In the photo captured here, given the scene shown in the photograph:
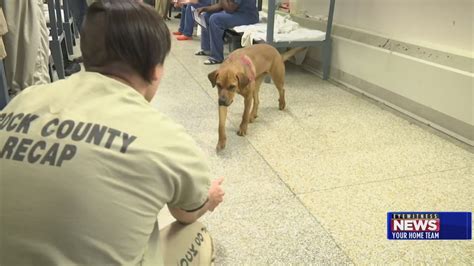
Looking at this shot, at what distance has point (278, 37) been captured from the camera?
336 centimetres

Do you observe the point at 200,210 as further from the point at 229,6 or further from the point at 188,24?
the point at 188,24

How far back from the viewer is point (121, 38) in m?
0.69

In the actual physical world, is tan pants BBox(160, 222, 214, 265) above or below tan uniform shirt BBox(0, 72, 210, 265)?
below

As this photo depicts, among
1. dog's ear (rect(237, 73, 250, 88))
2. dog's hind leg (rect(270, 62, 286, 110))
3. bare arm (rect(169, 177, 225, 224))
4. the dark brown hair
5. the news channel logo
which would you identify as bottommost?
the news channel logo

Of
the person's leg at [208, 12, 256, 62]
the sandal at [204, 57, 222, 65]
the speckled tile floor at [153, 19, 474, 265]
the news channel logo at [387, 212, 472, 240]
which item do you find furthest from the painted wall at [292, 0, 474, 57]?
the sandal at [204, 57, 222, 65]

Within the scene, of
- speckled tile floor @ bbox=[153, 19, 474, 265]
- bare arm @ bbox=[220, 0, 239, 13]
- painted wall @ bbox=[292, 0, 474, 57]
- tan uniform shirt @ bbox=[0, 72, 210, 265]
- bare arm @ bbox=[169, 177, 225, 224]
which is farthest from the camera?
bare arm @ bbox=[220, 0, 239, 13]

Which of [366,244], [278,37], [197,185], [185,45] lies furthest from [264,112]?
[185,45]

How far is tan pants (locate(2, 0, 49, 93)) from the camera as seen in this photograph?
5.04ft

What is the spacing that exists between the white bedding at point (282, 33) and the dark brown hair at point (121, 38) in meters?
2.70

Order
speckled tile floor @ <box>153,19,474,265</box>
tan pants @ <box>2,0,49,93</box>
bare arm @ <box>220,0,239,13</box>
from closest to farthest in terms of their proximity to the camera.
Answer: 1. speckled tile floor @ <box>153,19,474,265</box>
2. tan pants @ <box>2,0,49,93</box>
3. bare arm @ <box>220,0,239,13</box>

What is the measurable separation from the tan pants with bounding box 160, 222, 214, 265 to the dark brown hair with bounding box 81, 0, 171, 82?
376mm

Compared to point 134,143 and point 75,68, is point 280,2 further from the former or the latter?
point 134,143

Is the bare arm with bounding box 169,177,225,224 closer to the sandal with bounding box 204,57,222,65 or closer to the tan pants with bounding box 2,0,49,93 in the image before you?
the tan pants with bounding box 2,0,49,93

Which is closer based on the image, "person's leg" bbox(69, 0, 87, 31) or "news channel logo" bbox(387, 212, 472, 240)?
"news channel logo" bbox(387, 212, 472, 240)
